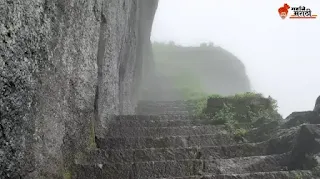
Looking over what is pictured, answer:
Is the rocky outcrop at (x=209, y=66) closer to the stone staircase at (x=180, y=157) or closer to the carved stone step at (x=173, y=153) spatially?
the stone staircase at (x=180, y=157)

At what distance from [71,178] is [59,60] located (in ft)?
3.91

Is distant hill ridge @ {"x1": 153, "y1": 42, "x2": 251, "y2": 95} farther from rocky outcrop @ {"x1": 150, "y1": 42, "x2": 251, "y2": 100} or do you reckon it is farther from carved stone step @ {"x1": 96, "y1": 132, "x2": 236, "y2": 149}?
carved stone step @ {"x1": 96, "y1": 132, "x2": 236, "y2": 149}

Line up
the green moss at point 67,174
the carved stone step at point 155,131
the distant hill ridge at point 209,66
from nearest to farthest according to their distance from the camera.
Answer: the green moss at point 67,174, the carved stone step at point 155,131, the distant hill ridge at point 209,66

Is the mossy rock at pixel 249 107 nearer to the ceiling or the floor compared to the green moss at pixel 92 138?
nearer to the ceiling

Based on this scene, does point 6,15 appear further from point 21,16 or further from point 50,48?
point 50,48

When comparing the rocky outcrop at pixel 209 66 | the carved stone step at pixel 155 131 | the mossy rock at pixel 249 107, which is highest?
the rocky outcrop at pixel 209 66

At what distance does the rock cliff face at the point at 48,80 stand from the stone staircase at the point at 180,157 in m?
0.36

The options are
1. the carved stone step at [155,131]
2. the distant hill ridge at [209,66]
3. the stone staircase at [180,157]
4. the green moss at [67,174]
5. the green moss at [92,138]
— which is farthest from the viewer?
the distant hill ridge at [209,66]

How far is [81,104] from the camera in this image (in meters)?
3.89

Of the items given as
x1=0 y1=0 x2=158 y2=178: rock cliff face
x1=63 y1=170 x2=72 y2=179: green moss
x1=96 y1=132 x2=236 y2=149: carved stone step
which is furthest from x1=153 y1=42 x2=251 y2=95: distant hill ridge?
x1=63 y1=170 x2=72 y2=179: green moss

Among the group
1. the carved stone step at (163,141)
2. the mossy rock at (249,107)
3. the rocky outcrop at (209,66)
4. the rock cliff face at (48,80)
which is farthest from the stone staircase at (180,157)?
the rocky outcrop at (209,66)

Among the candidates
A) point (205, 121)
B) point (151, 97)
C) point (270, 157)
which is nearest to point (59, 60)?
point (270, 157)

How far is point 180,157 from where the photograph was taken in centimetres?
429

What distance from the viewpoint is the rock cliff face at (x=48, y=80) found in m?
2.09
